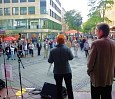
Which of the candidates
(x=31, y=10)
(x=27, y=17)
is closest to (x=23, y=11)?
(x=27, y=17)

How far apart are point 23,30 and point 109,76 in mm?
57280

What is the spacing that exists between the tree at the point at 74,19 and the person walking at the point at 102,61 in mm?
85488

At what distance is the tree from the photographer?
295 feet

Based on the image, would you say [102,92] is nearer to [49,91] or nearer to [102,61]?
[102,61]

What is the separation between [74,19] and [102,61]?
89.5m

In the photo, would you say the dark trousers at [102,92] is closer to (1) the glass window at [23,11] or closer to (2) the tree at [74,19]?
(1) the glass window at [23,11]

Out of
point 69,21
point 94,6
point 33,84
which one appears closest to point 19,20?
point 94,6

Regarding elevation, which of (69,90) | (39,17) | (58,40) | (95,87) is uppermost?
(39,17)

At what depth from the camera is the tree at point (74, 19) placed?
89894 mm

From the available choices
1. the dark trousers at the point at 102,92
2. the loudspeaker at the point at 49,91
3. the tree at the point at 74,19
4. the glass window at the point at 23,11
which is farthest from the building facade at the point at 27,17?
the dark trousers at the point at 102,92

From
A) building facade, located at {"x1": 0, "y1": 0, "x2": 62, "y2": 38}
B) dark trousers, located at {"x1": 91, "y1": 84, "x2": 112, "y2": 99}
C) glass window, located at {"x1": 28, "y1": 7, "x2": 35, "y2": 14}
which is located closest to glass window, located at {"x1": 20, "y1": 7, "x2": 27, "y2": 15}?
building facade, located at {"x1": 0, "y1": 0, "x2": 62, "y2": 38}

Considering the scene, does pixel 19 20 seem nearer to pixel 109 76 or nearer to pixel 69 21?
pixel 69 21

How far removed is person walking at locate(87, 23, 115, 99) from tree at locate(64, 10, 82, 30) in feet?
280

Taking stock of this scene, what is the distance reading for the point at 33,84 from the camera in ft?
31.4
